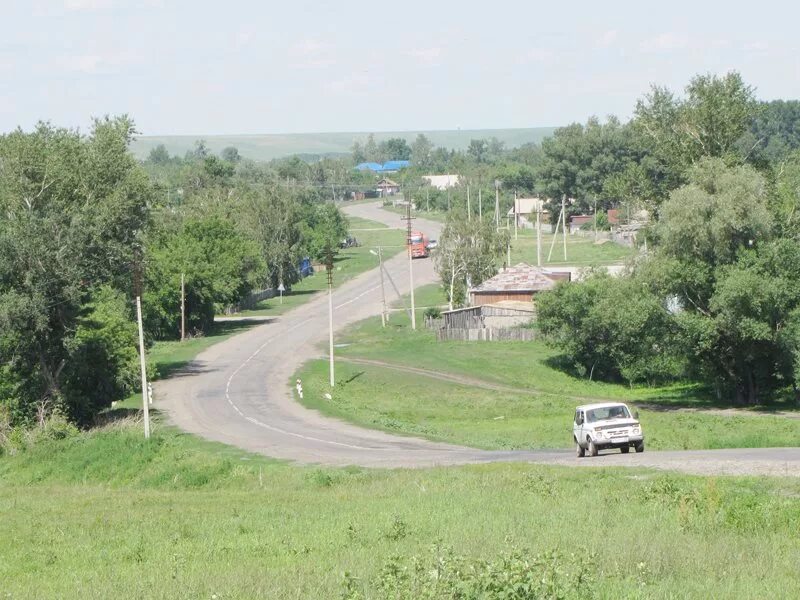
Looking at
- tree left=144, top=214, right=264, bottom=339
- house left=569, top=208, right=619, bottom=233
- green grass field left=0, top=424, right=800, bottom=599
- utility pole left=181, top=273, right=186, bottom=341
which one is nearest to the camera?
green grass field left=0, top=424, right=800, bottom=599

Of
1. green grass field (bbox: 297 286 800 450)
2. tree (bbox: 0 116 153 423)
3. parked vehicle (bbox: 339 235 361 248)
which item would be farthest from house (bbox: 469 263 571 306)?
parked vehicle (bbox: 339 235 361 248)

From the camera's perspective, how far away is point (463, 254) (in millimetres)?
105000

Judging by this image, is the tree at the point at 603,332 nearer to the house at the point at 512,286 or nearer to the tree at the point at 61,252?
the house at the point at 512,286

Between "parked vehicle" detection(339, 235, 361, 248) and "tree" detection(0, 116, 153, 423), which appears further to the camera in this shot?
"parked vehicle" detection(339, 235, 361, 248)

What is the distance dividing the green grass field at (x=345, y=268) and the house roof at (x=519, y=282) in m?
23.1

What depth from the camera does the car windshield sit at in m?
37.9

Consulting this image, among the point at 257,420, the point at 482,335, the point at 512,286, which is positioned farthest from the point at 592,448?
the point at 512,286

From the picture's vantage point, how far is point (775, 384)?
6475cm

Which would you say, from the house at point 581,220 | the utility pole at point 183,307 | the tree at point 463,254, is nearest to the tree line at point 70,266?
the utility pole at point 183,307

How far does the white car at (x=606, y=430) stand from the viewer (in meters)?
37.1

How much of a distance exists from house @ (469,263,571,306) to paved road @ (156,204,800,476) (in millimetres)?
11921

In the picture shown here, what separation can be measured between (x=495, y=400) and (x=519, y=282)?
105ft

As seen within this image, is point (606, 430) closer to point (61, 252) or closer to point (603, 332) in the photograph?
point (61, 252)

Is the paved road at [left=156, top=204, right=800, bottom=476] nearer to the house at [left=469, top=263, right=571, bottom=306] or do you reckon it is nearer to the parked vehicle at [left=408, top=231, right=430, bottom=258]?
the house at [left=469, top=263, right=571, bottom=306]
